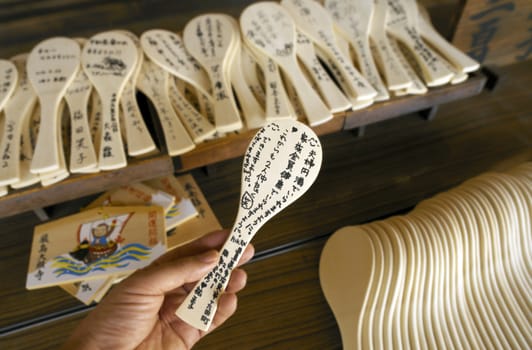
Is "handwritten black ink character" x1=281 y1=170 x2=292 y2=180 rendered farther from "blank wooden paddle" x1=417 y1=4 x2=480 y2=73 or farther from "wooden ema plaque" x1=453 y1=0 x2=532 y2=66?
"wooden ema plaque" x1=453 y1=0 x2=532 y2=66

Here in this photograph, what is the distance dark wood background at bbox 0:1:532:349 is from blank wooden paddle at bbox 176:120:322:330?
0.19m

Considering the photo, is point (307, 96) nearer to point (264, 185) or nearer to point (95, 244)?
point (264, 185)

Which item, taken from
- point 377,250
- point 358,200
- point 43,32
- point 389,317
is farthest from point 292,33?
point 43,32

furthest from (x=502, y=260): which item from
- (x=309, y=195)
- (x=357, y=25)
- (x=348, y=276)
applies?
(x=357, y=25)

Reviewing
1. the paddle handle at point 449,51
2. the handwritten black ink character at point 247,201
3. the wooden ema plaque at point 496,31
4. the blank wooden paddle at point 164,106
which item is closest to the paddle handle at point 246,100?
the blank wooden paddle at point 164,106

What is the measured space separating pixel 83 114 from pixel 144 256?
31 cm

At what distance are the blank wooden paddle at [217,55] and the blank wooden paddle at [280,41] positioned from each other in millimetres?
54

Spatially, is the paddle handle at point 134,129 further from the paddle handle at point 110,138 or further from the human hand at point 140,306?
the human hand at point 140,306

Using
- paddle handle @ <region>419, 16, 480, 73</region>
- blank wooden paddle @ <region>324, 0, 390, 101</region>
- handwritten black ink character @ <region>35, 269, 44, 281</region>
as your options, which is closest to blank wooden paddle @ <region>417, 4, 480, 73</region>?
paddle handle @ <region>419, 16, 480, 73</region>

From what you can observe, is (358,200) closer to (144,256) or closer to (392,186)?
(392,186)

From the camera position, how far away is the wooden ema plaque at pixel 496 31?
909mm

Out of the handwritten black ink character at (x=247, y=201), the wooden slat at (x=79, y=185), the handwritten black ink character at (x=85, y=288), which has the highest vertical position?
the handwritten black ink character at (x=247, y=201)

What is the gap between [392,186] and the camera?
0.88 m

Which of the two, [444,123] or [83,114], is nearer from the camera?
[83,114]
